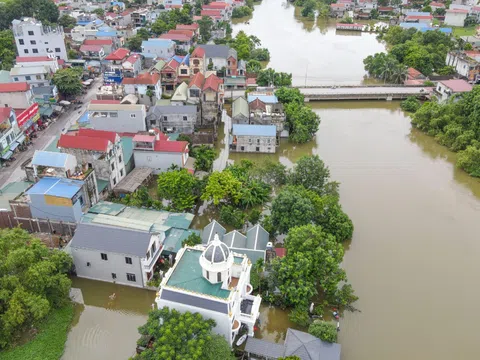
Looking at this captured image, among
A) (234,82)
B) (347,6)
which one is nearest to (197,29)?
(234,82)

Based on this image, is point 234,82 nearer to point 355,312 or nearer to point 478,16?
point 355,312

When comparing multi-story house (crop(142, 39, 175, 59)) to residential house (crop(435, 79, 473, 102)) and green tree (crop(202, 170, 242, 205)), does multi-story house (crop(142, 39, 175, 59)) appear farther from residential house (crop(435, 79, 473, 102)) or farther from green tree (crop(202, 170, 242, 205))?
residential house (crop(435, 79, 473, 102))

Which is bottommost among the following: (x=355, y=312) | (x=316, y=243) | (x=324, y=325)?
(x=355, y=312)

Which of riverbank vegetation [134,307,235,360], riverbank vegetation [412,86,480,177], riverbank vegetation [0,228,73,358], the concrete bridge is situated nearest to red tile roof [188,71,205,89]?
the concrete bridge

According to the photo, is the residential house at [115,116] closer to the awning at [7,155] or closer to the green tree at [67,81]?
the awning at [7,155]

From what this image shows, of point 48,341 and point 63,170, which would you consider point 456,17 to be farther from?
point 48,341

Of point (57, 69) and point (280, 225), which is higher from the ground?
point (57, 69)
